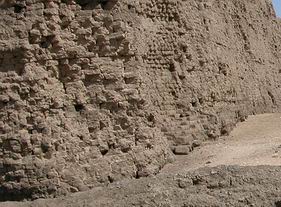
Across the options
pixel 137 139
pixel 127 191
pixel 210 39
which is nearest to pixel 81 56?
pixel 137 139

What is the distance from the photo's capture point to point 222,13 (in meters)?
13.0

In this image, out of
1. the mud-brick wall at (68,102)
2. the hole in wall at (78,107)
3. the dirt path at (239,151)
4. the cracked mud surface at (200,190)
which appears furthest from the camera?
the dirt path at (239,151)

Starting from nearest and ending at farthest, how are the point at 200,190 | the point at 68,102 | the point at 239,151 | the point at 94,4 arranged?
the point at 200,190, the point at 68,102, the point at 94,4, the point at 239,151

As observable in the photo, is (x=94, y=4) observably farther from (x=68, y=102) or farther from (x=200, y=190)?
(x=200, y=190)

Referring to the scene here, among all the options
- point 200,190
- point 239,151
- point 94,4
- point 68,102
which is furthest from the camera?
point 239,151

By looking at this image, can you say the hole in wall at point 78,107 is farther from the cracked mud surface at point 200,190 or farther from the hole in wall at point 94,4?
the hole in wall at point 94,4

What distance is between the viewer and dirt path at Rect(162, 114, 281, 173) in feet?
27.4

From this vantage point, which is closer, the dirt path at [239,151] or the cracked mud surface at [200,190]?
the cracked mud surface at [200,190]

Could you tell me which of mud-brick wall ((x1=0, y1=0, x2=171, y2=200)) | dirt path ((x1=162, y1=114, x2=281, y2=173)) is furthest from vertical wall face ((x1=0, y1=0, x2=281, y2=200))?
dirt path ((x1=162, y1=114, x2=281, y2=173))

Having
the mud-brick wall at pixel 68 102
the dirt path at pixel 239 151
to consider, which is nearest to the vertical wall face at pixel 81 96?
the mud-brick wall at pixel 68 102

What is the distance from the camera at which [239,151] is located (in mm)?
9227

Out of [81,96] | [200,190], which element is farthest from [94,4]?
[200,190]

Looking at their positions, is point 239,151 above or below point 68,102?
below

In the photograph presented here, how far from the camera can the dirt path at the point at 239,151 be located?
836 centimetres
